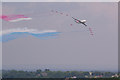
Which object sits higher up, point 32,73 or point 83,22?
Result: point 83,22

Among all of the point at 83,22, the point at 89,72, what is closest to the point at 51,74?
the point at 89,72

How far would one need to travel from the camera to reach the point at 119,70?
142375 mm

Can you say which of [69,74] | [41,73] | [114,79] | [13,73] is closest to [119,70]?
[69,74]

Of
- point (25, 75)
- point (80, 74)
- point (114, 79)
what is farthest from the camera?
point (80, 74)

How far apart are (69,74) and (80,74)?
15.3ft

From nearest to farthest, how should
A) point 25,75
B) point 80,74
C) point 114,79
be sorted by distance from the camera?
1. point 114,79
2. point 25,75
3. point 80,74

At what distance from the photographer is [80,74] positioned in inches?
5605

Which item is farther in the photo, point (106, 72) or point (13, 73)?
point (106, 72)

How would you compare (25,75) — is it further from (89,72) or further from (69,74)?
(89,72)

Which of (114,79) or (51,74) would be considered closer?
(114,79)

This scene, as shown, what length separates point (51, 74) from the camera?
13688 cm

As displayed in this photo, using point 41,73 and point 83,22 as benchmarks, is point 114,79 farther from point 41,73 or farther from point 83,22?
point 41,73

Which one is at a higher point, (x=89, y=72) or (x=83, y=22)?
(x=83, y=22)

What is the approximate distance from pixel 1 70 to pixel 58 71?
21.4 metres
